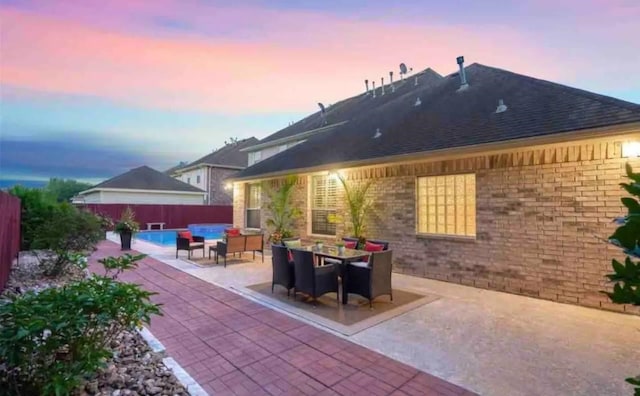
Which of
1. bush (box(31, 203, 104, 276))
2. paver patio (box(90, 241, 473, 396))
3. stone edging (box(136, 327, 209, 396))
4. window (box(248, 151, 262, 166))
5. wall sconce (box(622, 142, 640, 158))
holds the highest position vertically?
window (box(248, 151, 262, 166))

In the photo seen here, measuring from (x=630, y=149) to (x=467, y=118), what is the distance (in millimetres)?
3323

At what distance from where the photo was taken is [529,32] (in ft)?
29.1

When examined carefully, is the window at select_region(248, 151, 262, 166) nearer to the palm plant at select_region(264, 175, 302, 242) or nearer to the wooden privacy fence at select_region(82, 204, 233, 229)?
the wooden privacy fence at select_region(82, 204, 233, 229)

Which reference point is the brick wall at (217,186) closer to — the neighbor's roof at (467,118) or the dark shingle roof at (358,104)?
the dark shingle roof at (358,104)

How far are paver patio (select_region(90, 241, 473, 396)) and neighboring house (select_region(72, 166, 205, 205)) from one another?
21.6 meters

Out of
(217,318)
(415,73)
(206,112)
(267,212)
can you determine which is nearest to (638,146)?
(217,318)

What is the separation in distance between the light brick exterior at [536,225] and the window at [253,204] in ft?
24.3

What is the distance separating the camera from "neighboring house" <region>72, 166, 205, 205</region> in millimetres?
23484

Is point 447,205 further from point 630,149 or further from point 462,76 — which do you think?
point 462,76

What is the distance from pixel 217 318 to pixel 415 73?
16181 mm

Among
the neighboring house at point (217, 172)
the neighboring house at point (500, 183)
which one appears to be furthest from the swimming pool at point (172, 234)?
the neighboring house at point (500, 183)

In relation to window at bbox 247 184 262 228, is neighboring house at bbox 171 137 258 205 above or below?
above

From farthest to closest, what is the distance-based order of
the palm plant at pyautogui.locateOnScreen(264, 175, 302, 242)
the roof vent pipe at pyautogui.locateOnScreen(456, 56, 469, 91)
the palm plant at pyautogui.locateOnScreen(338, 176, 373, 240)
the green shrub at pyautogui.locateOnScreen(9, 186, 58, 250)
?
1. the palm plant at pyautogui.locateOnScreen(264, 175, 302, 242)
2. the green shrub at pyautogui.locateOnScreen(9, 186, 58, 250)
3. the roof vent pipe at pyautogui.locateOnScreen(456, 56, 469, 91)
4. the palm plant at pyautogui.locateOnScreen(338, 176, 373, 240)

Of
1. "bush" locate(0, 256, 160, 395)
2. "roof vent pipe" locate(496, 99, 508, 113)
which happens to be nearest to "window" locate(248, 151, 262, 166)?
"roof vent pipe" locate(496, 99, 508, 113)
